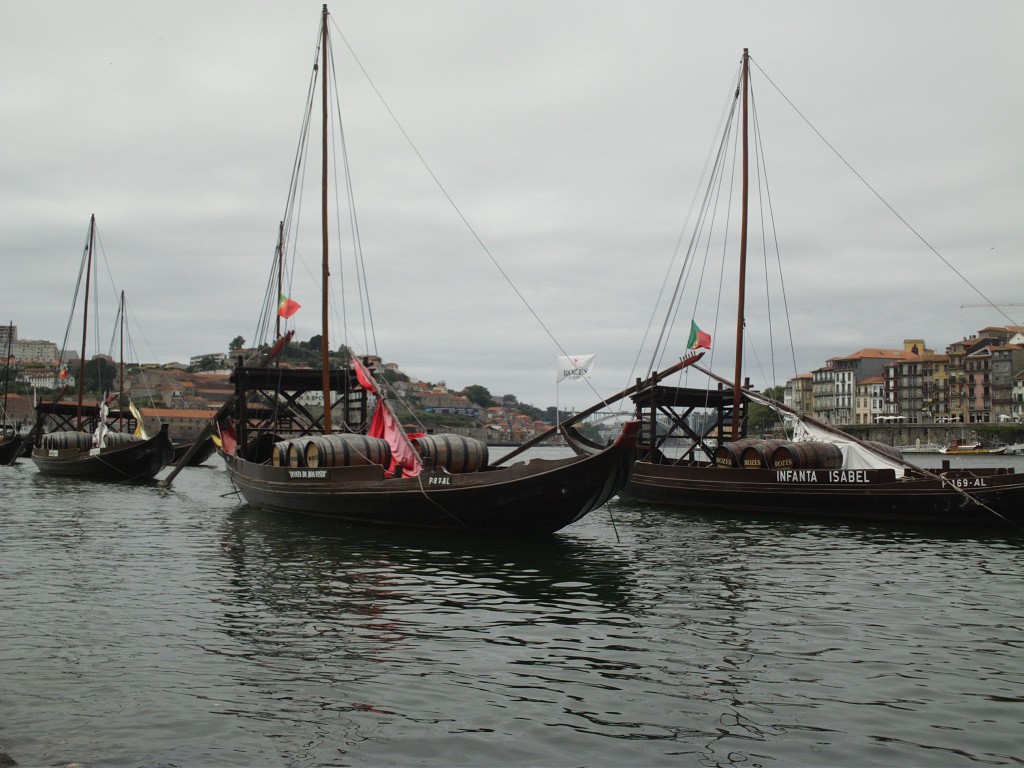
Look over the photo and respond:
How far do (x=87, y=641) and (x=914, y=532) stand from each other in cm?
2091

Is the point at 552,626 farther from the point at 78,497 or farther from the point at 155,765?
the point at 78,497

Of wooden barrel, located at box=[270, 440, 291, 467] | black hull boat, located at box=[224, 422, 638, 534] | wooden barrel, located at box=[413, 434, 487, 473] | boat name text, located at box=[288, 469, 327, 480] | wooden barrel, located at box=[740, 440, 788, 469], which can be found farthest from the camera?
wooden barrel, located at box=[740, 440, 788, 469]

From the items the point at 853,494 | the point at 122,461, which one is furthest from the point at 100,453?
the point at 853,494

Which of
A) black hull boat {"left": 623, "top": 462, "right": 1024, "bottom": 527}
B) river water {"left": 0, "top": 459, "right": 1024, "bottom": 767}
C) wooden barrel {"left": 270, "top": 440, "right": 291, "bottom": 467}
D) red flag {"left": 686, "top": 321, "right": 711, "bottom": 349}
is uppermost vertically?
red flag {"left": 686, "top": 321, "right": 711, "bottom": 349}

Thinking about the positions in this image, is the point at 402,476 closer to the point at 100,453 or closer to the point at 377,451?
the point at 377,451

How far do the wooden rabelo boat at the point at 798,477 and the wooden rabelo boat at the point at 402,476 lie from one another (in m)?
8.57

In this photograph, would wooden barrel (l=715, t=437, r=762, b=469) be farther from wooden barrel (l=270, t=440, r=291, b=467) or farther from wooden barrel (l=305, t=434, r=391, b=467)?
wooden barrel (l=270, t=440, r=291, b=467)

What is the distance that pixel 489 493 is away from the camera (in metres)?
21.8

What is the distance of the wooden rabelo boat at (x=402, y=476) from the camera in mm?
21359

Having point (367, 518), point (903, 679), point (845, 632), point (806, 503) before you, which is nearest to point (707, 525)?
point (806, 503)

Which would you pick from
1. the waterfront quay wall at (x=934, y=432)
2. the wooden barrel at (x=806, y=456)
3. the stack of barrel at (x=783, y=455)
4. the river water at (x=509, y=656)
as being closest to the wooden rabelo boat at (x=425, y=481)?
the river water at (x=509, y=656)

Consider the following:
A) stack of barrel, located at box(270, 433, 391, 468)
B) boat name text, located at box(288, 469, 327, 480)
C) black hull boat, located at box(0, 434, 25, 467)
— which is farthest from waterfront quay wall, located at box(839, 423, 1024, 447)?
boat name text, located at box(288, 469, 327, 480)

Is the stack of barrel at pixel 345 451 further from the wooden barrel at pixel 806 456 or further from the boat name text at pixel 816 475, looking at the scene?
the wooden barrel at pixel 806 456

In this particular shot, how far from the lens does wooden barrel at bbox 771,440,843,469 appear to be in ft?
98.7
